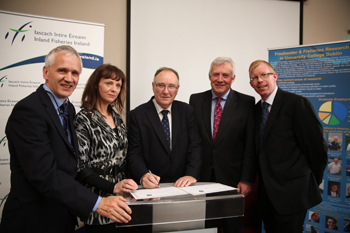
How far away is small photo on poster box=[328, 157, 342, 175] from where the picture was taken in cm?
280

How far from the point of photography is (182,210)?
1023 mm

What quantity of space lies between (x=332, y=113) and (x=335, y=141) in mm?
359

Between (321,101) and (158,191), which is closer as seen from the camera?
(158,191)

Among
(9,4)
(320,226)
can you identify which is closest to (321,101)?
(320,226)

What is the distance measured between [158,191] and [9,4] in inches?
146

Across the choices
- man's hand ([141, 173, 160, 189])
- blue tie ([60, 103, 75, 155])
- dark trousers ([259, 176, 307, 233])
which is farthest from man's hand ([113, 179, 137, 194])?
dark trousers ([259, 176, 307, 233])

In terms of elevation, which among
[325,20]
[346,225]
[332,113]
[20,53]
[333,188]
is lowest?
[346,225]

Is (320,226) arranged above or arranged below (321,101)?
below

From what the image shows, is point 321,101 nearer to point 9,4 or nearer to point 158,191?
point 158,191

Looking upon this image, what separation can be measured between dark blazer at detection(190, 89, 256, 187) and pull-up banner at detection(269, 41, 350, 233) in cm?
134

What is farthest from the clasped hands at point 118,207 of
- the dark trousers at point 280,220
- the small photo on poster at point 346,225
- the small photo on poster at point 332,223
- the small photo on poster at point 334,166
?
the small photo on poster at point 346,225

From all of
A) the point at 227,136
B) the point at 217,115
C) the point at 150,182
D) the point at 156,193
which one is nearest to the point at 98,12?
the point at 217,115

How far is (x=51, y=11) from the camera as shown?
3361 millimetres

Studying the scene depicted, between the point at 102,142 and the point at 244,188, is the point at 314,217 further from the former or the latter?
the point at 102,142
